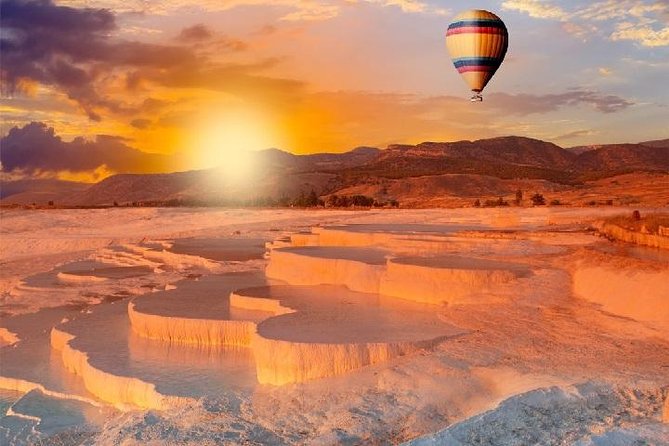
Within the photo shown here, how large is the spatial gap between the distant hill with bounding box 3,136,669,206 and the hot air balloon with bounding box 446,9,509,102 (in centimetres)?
3104

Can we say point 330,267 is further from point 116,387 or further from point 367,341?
point 116,387

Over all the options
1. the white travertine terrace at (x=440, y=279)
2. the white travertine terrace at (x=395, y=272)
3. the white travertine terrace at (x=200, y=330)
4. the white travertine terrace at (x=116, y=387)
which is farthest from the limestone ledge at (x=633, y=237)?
the white travertine terrace at (x=116, y=387)

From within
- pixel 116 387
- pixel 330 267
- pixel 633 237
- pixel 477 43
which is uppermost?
pixel 477 43

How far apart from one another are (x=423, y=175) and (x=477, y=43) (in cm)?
4907

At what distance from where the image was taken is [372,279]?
11539 millimetres

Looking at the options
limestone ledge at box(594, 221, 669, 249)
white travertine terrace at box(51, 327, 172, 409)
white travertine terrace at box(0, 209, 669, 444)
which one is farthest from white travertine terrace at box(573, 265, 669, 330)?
white travertine terrace at box(51, 327, 172, 409)

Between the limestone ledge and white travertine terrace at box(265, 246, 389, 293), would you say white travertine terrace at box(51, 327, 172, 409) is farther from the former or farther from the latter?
the limestone ledge

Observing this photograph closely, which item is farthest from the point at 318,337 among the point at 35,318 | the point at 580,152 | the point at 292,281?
the point at 580,152

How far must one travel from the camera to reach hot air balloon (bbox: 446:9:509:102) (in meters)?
18.8

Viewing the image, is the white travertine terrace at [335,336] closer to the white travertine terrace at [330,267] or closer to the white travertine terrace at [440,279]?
the white travertine terrace at [440,279]

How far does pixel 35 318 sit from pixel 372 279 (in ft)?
18.0

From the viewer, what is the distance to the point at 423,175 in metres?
67.8

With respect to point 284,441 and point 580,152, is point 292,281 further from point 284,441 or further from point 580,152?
point 580,152

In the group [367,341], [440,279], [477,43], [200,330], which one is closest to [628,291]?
[440,279]
